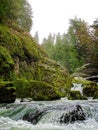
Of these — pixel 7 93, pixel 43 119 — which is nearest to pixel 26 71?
pixel 7 93

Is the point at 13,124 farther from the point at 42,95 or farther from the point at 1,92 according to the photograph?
the point at 42,95

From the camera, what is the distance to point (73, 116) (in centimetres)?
1123

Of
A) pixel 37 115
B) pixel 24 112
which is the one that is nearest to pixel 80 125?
pixel 37 115

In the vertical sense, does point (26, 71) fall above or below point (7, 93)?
above

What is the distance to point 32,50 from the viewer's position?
99.1 ft

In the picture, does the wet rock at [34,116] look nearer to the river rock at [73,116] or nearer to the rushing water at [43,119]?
the rushing water at [43,119]

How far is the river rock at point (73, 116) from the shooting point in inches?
438

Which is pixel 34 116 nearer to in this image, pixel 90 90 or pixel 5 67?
pixel 5 67

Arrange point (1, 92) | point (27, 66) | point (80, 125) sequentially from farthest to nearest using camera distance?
point (27, 66), point (1, 92), point (80, 125)

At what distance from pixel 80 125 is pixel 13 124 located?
2.44 m

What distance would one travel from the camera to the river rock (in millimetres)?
11133

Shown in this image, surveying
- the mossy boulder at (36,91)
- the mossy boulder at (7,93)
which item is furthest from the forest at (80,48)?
the mossy boulder at (7,93)

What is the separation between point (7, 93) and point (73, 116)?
18.6 ft

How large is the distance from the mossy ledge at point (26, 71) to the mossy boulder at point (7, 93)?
82.5 inches
